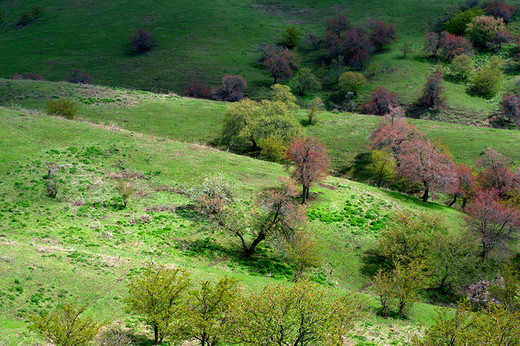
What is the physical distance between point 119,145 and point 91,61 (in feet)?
289

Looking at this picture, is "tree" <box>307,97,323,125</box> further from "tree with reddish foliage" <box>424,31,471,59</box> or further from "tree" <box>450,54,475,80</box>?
"tree with reddish foliage" <box>424,31,471,59</box>

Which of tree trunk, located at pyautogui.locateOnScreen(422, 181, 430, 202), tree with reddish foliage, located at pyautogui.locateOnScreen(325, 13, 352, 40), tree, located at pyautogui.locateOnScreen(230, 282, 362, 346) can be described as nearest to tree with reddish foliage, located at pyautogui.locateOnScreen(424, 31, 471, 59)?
tree with reddish foliage, located at pyautogui.locateOnScreen(325, 13, 352, 40)

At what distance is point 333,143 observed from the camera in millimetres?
77562

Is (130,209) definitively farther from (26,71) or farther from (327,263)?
(26,71)

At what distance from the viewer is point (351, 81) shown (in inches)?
4065

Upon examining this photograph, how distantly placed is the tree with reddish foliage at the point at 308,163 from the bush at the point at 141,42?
9961cm

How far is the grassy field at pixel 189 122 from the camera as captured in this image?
71250 mm

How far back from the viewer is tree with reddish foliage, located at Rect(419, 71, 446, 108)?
96188mm

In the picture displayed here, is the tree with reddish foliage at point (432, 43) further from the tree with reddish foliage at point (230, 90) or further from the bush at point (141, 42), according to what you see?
the bush at point (141, 42)

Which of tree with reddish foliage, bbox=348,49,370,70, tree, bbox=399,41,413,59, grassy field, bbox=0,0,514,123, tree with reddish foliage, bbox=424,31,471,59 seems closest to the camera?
grassy field, bbox=0,0,514,123

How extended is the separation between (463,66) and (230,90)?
242 ft

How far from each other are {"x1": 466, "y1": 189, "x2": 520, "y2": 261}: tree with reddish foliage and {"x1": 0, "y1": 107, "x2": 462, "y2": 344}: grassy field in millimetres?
5247

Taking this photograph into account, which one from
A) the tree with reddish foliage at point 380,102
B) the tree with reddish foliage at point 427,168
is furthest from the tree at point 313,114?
the tree with reddish foliage at point 427,168

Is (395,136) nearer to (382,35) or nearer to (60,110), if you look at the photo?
(60,110)
